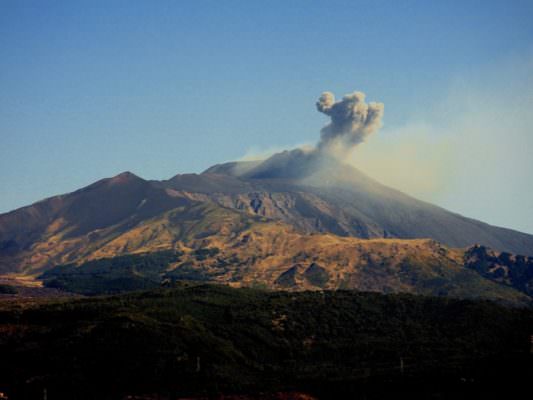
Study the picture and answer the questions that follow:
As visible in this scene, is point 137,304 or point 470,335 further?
point 137,304

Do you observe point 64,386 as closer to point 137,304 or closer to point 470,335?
point 137,304

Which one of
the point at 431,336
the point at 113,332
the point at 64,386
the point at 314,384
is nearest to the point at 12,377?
the point at 64,386

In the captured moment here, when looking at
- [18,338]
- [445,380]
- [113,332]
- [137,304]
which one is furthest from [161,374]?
[137,304]

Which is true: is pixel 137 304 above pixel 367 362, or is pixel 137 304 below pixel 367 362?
above

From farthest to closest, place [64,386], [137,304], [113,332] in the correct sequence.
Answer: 1. [137,304]
2. [113,332]
3. [64,386]

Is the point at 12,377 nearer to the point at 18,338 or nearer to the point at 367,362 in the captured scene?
the point at 18,338

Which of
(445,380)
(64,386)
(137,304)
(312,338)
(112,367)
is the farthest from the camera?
(137,304)
